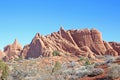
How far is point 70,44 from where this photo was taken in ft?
377

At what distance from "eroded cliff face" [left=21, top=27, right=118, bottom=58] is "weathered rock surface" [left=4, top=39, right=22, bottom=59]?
907cm

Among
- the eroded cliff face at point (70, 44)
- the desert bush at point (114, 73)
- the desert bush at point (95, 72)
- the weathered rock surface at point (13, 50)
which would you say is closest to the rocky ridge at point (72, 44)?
the eroded cliff face at point (70, 44)

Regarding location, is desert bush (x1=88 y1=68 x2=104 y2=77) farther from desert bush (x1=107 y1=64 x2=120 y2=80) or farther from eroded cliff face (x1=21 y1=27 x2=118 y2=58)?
eroded cliff face (x1=21 y1=27 x2=118 y2=58)

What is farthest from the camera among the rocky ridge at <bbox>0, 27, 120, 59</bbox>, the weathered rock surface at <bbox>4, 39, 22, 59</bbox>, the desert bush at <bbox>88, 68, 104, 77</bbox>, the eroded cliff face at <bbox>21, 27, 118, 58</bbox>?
the weathered rock surface at <bbox>4, 39, 22, 59</bbox>

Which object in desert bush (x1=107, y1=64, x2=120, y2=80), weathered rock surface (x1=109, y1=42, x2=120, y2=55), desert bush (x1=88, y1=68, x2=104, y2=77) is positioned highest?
weathered rock surface (x1=109, y1=42, x2=120, y2=55)

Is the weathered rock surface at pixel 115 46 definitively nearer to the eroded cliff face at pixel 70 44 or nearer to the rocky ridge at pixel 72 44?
the rocky ridge at pixel 72 44

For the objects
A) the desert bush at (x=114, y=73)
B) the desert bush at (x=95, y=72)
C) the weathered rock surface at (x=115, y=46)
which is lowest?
the desert bush at (x=114, y=73)

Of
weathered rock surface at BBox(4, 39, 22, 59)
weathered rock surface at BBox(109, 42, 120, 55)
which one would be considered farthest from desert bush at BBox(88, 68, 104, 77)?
weathered rock surface at BBox(4, 39, 22, 59)

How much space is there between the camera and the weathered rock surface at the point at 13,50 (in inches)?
5093

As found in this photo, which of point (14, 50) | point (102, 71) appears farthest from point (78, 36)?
point (102, 71)

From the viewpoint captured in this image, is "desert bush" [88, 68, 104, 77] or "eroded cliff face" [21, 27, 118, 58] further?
"eroded cliff face" [21, 27, 118, 58]

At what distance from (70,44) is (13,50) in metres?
29.6

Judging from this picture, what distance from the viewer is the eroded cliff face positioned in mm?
110875

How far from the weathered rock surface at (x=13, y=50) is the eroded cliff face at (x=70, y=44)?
9.07m
